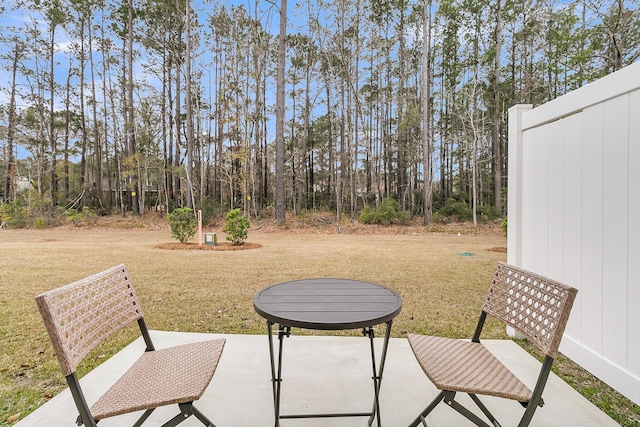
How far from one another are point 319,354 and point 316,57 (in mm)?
12545

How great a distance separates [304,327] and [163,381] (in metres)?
0.50

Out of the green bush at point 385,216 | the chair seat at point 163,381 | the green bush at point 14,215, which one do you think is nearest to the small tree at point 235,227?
the green bush at point 385,216

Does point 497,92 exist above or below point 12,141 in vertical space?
above

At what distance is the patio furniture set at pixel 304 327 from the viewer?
995mm

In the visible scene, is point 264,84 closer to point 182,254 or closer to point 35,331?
point 182,254

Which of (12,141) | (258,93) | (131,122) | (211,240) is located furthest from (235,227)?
(12,141)

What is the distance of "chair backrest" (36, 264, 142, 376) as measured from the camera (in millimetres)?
938

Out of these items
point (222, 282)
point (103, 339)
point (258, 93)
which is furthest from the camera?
point (258, 93)

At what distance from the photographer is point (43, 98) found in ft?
38.4

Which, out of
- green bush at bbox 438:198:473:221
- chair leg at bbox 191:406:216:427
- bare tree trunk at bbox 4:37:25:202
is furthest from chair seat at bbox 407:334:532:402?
bare tree trunk at bbox 4:37:25:202

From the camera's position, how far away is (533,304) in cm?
123

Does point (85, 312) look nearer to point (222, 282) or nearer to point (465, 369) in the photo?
point (465, 369)

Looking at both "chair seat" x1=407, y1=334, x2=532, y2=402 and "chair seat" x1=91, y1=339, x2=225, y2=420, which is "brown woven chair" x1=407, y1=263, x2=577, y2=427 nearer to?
"chair seat" x1=407, y1=334, x2=532, y2=402

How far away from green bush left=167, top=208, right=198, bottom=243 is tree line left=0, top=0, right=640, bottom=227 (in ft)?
11.2
